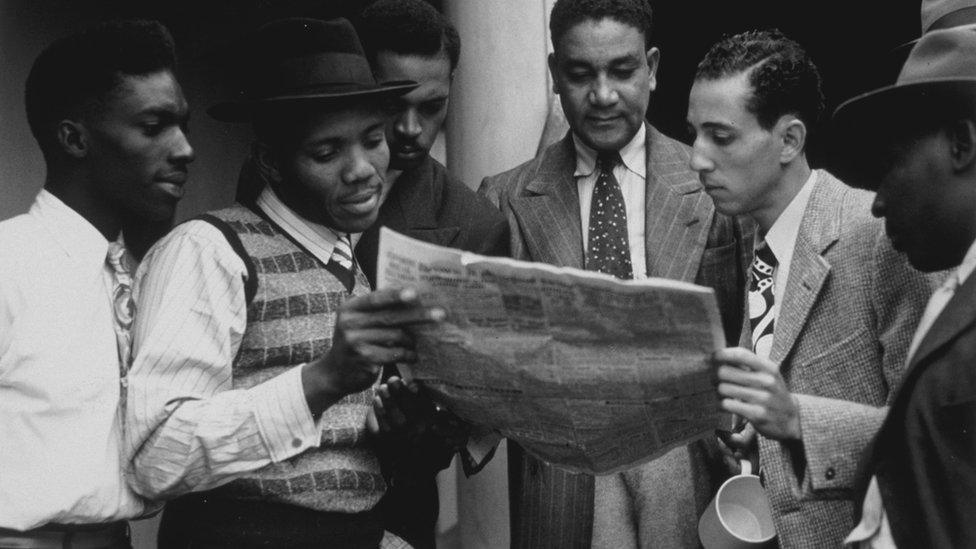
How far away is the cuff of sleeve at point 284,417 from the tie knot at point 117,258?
50 centimetres

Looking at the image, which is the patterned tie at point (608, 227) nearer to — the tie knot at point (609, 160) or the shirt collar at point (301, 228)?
the tie knot at point (609, 160)

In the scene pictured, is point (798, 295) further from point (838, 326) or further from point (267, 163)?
point (267, 163)

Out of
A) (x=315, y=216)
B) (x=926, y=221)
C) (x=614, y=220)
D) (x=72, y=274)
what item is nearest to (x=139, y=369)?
(x=72, y=274)

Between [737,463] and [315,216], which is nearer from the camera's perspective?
[315,216]

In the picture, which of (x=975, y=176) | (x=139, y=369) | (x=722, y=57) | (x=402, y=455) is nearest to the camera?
(x=975, y=176)

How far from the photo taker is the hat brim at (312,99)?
2.86 m

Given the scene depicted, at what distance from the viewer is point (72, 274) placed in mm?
2709

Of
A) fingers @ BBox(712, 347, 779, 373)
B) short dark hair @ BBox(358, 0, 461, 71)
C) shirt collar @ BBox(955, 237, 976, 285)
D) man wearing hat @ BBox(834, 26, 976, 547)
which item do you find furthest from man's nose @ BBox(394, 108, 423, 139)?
shirt collar @ BBox(955, 237, 976, 285)

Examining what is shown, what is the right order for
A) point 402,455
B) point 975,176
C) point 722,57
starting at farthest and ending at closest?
point 722,57
point 402,455
point 975,176

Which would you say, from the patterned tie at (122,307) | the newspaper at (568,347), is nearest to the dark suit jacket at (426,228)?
the patterned tie at (122,307)

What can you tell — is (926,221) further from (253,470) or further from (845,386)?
(253,470)

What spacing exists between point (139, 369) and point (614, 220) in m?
1.80

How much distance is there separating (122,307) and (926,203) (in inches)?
65.3

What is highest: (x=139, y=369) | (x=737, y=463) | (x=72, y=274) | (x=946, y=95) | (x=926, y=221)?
(x=946, y=95)
